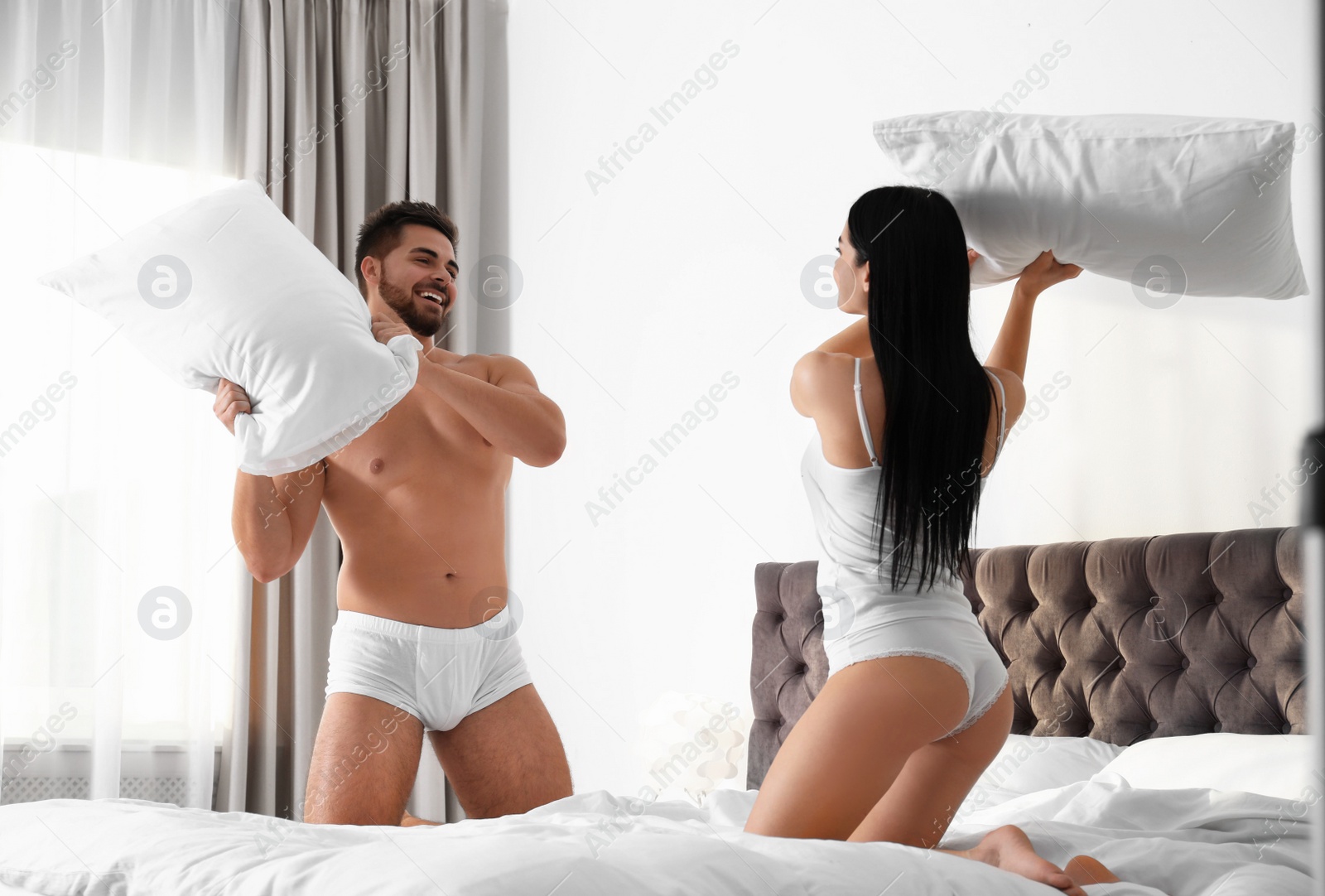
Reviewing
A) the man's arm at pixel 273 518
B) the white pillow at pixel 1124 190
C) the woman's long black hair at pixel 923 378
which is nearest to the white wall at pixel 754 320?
the white pillow at pixel 1124 190

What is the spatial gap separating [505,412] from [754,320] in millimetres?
1147

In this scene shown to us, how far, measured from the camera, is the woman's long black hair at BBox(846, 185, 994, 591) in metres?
1.30

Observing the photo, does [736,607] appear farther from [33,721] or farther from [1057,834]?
[33,721]

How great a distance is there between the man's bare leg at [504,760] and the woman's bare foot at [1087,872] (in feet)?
3.06

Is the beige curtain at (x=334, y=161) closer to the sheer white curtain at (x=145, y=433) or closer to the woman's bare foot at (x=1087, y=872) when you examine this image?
the sheer white curtain at (x=145, y=433)


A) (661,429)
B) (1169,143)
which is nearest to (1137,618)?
(1169,143)

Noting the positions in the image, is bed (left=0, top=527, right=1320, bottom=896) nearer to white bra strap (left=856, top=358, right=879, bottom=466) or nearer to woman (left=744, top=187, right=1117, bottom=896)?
woman (left=744, top=187, right=1117, bottom=896)

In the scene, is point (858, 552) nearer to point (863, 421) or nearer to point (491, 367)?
point (863, 421)

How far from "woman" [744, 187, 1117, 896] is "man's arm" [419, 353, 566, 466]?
25.6 inches

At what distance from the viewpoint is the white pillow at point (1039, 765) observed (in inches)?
71.6

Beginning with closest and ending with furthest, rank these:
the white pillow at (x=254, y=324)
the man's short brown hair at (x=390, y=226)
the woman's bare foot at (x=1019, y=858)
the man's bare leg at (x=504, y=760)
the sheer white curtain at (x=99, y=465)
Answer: the woman's bare foot at (x=1019, y=858), the white pillow at (x=254, y=324), the man's bare leg at (x=504, y=760), the man's short brown hair at (x=390, y=226), the sheer white curtain at (x=99, y=465)

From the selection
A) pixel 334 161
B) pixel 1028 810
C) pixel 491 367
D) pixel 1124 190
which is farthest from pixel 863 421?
pixel 334 161

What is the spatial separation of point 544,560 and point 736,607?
979 mm

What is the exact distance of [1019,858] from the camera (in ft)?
3.80
